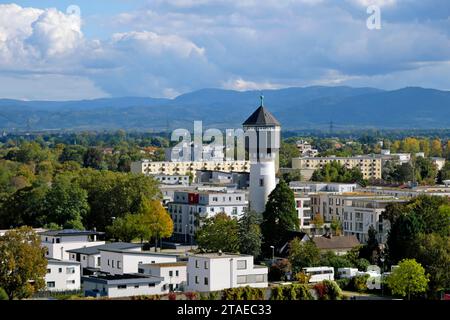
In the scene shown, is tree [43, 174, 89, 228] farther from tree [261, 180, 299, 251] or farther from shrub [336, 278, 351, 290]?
shrub [336, 278, 351, 290]

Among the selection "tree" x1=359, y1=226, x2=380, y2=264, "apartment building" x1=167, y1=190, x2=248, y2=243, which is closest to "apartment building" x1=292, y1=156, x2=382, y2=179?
"apartment building" x1=167, y1=190, x2=248, y2=243

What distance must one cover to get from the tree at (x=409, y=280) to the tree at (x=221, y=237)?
20.2 ft

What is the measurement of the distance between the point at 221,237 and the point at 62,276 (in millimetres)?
5860

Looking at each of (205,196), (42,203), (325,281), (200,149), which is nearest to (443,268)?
(325,281)

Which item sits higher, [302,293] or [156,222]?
[156,222]

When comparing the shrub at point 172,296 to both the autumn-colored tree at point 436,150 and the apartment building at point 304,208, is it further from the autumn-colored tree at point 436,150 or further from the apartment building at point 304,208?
the autumn-colored tree at point 436,150

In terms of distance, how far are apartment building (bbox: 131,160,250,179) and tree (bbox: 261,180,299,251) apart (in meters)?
31.7

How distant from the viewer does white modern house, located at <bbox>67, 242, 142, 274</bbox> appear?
30031mm

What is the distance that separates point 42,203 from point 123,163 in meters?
35.7

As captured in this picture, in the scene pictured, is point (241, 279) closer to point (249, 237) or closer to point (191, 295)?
point (191, 295)

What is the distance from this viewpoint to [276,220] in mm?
33625

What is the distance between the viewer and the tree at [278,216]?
1316 inches

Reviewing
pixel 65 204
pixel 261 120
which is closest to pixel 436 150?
pixel 261 120

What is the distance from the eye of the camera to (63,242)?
31.9m
